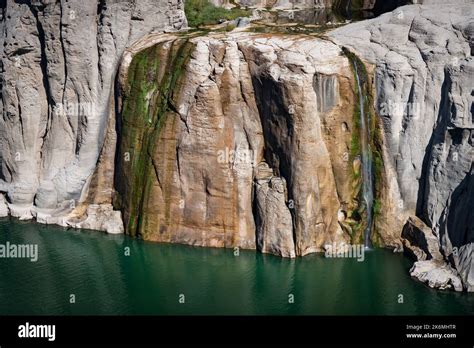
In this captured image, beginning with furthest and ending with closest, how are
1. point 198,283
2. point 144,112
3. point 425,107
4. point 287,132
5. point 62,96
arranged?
point 62,96, point 144,112, point 425,107, point 287,132, point 198,283

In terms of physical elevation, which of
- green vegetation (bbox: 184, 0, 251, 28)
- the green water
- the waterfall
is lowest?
the green water

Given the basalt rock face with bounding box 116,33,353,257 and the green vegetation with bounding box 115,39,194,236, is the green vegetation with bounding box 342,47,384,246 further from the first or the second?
the green vegetation with bounding box 115,39,194,236

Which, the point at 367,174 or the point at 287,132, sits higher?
the point at 287,132

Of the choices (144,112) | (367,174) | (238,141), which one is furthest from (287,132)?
(144,112)

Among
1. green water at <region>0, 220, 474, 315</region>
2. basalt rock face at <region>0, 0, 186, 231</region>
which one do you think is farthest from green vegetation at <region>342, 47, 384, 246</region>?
basalt rock face at <region>0, 0, 186, 231</region>

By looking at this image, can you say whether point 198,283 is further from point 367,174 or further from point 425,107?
point 425,107

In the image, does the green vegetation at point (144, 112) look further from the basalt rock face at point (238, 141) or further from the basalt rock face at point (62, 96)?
the basalt rock face at point (62, 96)

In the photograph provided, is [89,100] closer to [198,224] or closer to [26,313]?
[198,224]
